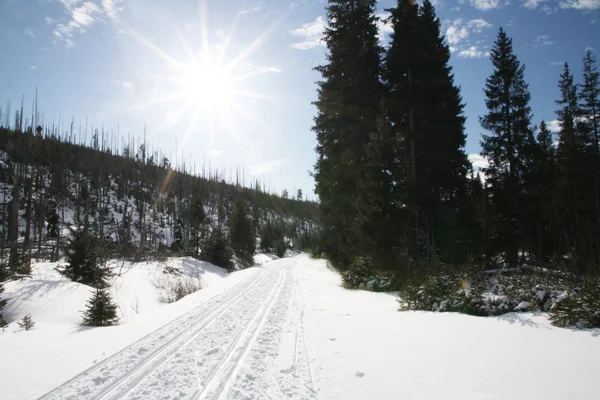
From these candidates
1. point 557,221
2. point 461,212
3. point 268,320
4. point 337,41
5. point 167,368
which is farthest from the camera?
point 337,41

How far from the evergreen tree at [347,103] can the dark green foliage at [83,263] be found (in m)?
12.8

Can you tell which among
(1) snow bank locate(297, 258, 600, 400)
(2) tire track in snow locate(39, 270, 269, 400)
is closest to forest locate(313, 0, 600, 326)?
(1) snow bank locate(297, 258, 600, 400)

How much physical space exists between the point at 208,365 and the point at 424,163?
50.6 feet

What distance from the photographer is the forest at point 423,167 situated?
13.9m

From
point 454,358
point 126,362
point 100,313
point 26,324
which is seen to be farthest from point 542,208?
point 26,324

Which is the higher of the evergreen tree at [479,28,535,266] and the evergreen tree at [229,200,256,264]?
the evergreen tree at [479,28,535,266]

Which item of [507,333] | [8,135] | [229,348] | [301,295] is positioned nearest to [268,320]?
[229,348]

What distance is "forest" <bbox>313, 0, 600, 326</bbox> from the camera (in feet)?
45.7

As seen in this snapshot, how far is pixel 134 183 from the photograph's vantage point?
76875mm

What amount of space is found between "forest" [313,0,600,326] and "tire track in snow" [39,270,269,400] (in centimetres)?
Result: 801

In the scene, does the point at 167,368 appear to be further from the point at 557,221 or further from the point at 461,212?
the point at 557,221

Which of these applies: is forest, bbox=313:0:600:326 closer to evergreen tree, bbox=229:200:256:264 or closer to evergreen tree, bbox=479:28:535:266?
evergreen tree, bbox=479:28:535:266

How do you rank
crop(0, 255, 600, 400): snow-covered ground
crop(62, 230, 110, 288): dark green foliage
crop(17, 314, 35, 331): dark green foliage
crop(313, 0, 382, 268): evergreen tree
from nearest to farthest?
crop(0, 255, 600, 400): snow-covered ground, crop(17, 314, 35, 331): dark green foliage, crop(62, 230, 110, 288): dark green foliage, crop(313, 0, 382, 268): evergreen tree

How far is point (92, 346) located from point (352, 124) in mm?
15881
